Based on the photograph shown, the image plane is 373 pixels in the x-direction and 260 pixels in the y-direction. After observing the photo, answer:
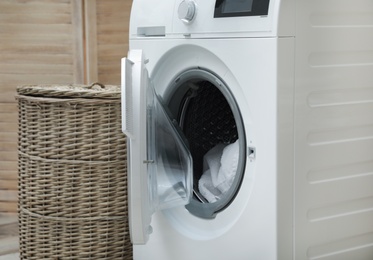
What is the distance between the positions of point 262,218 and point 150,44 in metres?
0.79

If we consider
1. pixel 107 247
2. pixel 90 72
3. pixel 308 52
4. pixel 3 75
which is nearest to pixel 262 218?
pixel 308 52

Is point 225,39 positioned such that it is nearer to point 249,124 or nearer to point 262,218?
point 249,124

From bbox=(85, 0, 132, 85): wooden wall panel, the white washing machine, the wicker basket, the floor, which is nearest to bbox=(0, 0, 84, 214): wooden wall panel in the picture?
bbox=(85, 0, 132, 85): wooden wall panel

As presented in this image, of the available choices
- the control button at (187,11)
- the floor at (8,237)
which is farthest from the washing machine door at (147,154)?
the floor at (8,237)

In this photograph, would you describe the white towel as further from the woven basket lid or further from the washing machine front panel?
the woven basket lid

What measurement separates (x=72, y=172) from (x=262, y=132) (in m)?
0.79

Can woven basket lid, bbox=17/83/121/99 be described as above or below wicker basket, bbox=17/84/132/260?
above

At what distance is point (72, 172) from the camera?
8.02 feet

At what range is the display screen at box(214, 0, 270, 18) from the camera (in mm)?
1967

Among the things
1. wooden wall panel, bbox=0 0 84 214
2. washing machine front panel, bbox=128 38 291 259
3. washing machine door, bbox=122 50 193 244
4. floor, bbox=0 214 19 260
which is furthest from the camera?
wooden wall panel, bbox=0 0 84 214

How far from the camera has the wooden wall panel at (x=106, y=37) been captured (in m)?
3.32

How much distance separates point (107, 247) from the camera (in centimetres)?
253

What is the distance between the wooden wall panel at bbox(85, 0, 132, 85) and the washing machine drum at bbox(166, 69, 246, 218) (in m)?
0.97

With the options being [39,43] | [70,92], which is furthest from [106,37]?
[70,92]
